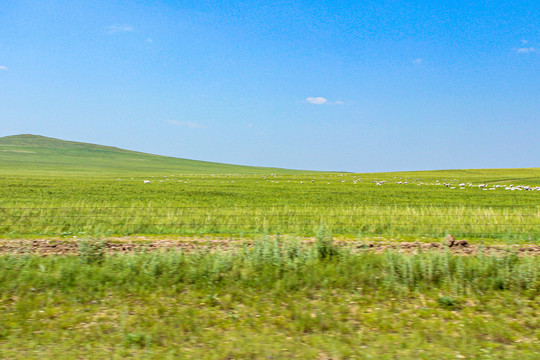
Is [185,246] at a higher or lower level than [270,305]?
higher

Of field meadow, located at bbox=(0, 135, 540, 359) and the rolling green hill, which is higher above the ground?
Answer: the rolling green hill

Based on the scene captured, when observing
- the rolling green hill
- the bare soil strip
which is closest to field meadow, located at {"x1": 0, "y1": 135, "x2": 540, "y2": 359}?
the bare soil strip

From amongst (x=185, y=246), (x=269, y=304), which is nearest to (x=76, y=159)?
(x=185, y=246)

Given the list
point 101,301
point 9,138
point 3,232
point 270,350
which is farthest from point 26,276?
point 9,138

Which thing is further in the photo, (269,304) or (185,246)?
(185,246)

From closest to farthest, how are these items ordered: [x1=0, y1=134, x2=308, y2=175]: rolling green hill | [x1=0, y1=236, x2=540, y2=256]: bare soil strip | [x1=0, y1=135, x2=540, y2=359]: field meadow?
1. [x1=0, y1=135, x2=540, y2=359]: field meadow
2. [x1=0, y1=236, x2=540, y2=256]: bare soil strip
3. [x1=0, y1=134, x2=308, y2=175]: rolling green hill

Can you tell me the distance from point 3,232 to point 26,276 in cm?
653

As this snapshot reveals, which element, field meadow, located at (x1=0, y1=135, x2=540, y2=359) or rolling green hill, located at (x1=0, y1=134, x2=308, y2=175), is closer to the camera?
field meadow, located at (x1=0, y1=135, x2=540, y2=359)

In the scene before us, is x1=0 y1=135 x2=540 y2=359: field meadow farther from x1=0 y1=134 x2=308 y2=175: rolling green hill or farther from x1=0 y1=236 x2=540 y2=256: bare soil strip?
x1=0 y1=134 x2=308 y2=175: rolling green hill

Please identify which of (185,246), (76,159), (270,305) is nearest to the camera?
(270,305)

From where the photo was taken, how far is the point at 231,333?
18.2 feet

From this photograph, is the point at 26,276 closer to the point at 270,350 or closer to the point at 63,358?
the point at 63,358

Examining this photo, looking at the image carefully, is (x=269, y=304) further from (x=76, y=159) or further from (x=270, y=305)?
(x=76, y=159)

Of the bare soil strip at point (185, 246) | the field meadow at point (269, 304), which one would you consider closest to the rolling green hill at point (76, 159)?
the bare soil strip at point (185, 246)
